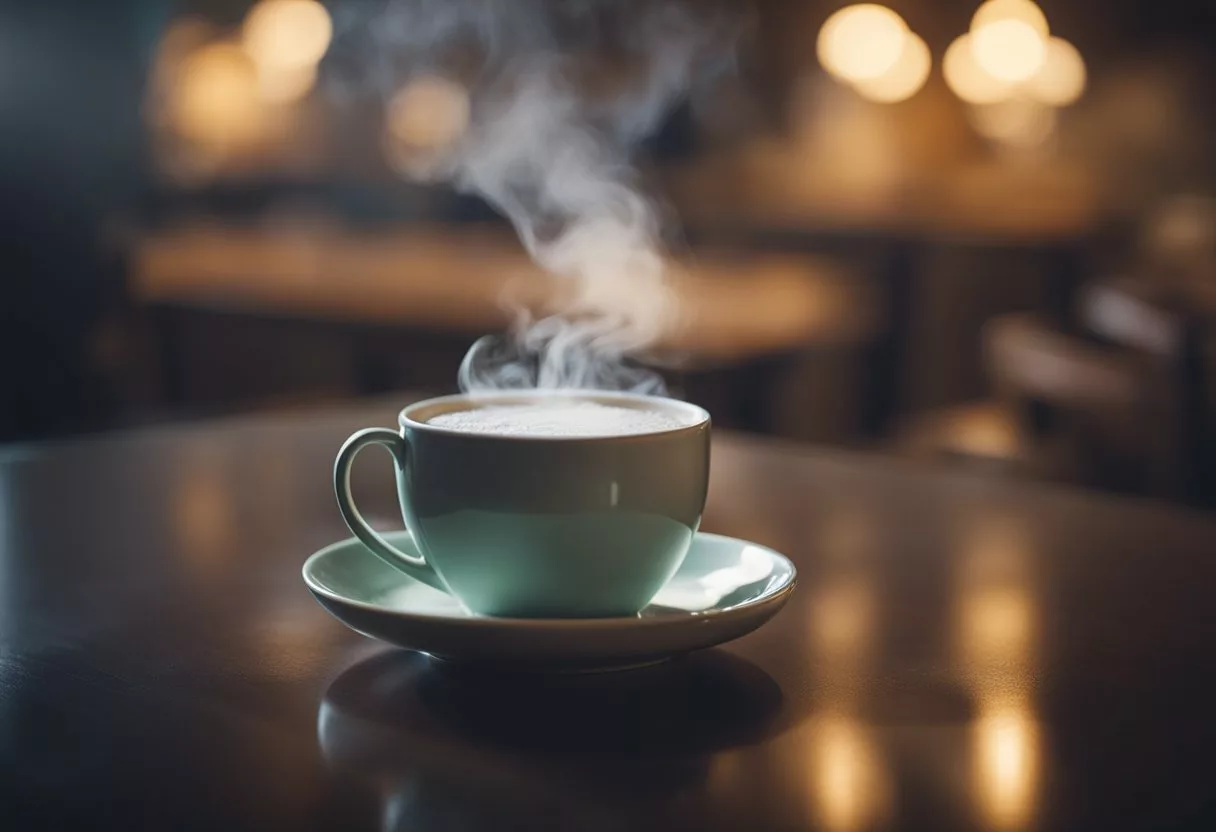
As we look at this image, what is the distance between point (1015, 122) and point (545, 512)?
609 cm

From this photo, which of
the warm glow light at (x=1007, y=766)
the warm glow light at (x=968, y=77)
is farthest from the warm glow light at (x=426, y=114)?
the warm glow light at (x=1007, y=766)

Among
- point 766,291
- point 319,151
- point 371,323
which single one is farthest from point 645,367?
point 319,151

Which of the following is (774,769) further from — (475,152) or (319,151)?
(319,151)

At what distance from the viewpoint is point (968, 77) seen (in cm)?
550

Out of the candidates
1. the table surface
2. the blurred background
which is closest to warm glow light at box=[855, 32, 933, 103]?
the blurred background

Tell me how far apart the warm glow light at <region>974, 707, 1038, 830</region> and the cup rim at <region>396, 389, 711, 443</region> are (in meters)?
0.17

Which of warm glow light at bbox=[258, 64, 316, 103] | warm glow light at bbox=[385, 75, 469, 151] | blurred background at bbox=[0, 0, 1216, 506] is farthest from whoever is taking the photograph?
warm glow light at bbox=[385, 75, 469, 151]

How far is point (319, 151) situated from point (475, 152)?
142 cm

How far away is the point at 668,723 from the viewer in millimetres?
454

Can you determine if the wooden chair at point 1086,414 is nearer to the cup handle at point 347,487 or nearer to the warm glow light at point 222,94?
the cup handle at point 347,487

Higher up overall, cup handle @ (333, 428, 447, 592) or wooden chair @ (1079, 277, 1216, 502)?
cup handle @ (333, 428, 447, 592)

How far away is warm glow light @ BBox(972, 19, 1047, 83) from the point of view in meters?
4.61

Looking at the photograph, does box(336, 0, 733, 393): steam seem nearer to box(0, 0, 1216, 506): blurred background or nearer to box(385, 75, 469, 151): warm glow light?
box(385, 75, 469, 151): warm glow light

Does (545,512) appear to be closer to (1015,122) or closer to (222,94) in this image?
(1015,122)
